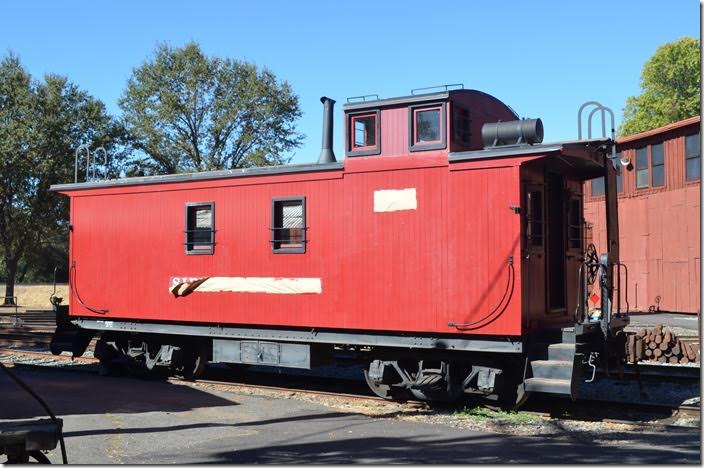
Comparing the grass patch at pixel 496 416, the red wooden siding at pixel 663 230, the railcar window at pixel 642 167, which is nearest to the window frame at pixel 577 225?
the grass patch at pixel 496 416

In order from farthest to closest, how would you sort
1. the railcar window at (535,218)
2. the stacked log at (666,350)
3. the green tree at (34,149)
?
the green tree at (34,149) < the stacked log at (666,350) < the railcar window at (535,218)

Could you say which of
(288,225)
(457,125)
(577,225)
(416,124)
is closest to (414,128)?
(416,124)

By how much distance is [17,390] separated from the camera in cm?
1141

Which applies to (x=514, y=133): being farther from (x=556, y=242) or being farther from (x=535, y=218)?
(x=556, y=242)

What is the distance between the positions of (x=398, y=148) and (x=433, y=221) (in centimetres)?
128

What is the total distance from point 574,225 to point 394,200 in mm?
3231

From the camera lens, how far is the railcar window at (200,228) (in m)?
12.5

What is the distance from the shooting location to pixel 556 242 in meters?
11.5

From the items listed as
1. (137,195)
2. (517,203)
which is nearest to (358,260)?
(517,203)

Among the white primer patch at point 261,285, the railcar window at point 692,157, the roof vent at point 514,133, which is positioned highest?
the railcar window at point 692,157

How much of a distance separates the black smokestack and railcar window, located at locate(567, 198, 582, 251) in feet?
13.1

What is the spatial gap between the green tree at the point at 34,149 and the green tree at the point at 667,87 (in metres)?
40.8

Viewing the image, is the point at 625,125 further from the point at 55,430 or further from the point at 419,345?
the point at 55,430

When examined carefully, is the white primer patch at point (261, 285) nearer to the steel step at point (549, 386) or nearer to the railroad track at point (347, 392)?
the railroad track at point (347, 392)
